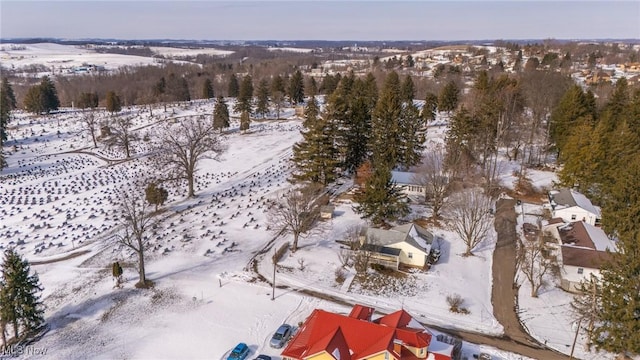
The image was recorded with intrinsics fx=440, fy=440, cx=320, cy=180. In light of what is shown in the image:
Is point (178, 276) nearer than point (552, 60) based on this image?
Yes

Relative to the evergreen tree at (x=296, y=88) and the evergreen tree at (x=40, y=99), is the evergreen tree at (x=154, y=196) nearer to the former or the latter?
the evergreen tree at (x=296, y=88)

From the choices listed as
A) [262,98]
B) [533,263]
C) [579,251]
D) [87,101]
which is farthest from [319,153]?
[87,101]

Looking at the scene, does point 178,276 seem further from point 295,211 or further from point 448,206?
point 448,206

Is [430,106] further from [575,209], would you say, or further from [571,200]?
[575,209]

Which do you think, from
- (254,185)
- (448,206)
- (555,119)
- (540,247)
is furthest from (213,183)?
(555,119)

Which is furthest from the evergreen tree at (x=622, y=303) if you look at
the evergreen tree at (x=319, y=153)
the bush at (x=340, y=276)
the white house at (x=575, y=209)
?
the evergreen tree at (x=319, y=153)

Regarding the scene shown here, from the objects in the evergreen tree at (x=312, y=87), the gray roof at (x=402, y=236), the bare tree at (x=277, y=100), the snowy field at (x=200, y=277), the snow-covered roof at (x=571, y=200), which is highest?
the evergreen tree at (x=312, y=87)
